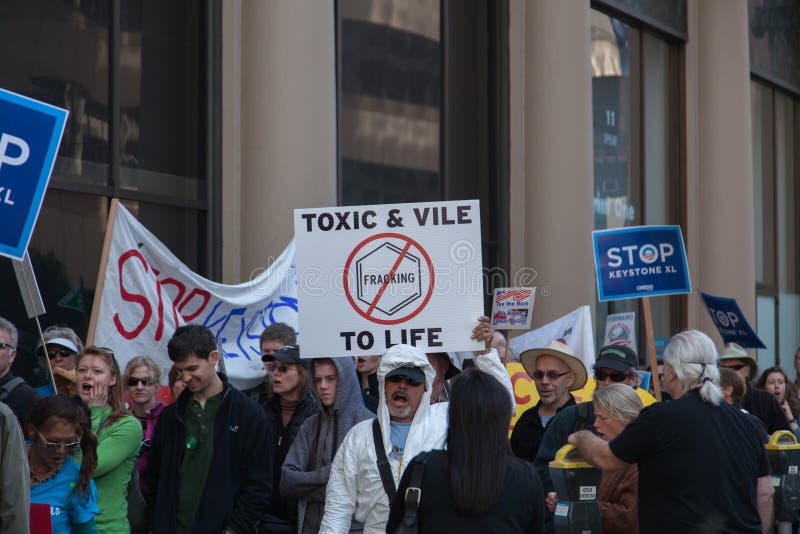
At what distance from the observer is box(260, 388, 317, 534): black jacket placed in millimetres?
A: 7203

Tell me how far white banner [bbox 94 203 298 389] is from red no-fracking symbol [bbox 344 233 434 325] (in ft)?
5.57

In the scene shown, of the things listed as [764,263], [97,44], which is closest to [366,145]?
[97,44]

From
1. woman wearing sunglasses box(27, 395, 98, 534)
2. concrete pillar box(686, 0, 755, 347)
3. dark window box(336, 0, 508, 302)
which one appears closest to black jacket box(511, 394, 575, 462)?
woman wearing sunglasses box(27, 395, 98, 534)

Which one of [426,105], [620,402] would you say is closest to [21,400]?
[620,402]

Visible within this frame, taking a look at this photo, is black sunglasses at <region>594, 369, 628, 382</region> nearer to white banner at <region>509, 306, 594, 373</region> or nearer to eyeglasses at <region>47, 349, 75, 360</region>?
eyeglasses at <region>47, 349, 75, 360</region>

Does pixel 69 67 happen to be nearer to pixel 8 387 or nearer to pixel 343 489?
pixel 8 387

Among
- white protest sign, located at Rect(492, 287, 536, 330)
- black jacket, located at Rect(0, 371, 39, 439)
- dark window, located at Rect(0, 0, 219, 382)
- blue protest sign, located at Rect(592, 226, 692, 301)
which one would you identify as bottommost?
black jacket, located at Rect(0, 371, 39, 439)

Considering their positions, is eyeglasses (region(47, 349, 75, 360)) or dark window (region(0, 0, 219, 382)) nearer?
eyeglasses (region(47, 349, 75, 360))

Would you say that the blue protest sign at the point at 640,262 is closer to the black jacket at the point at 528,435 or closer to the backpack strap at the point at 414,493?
the black jacket at the point at 528,435

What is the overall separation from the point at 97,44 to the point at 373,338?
206 inches

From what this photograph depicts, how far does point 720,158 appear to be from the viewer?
20.6m

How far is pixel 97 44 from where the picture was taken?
11.1 metres

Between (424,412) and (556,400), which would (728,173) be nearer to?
(556,400)

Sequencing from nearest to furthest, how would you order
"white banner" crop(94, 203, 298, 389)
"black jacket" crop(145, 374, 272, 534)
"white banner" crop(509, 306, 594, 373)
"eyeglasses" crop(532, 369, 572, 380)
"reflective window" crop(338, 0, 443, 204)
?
1. "black jacket" crop(145, 374, 272, 534)
2. "eyeglasses" crop(532, 369, 572, 380)
3. "white banner" crop(94, 203, 298, 389)
4. "white banner" crop(509, 306, 594, 373)
5. "reflective window" crop(338, 0, 443, 204)
